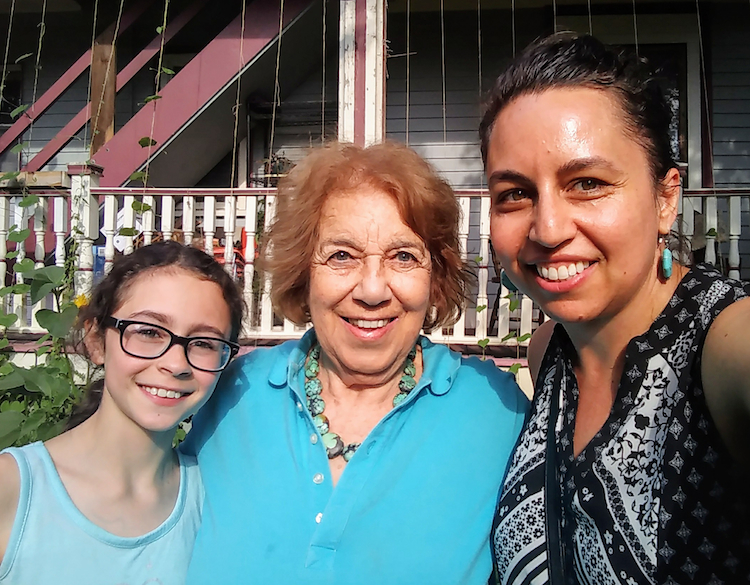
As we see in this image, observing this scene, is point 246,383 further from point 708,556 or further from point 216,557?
point 708,556

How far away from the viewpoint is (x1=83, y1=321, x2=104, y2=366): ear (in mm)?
1514

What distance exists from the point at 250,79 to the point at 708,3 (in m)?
4.77

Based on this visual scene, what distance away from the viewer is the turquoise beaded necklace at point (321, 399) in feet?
4.98

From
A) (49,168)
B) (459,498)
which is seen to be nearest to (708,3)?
(459,498)

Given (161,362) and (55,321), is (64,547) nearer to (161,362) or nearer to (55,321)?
(161,362)

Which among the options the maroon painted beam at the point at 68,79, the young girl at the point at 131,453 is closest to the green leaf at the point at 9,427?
the young girl at the point at 131,453

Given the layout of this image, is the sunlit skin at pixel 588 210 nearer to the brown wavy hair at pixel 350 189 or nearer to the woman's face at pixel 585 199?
the woman's face at pixel 585 199

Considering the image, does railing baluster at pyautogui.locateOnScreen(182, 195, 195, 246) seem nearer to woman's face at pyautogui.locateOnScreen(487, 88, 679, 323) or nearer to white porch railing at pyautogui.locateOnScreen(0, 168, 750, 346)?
white porch railing at pyautogui.locateOnScreen(0, 168, 750, 346)

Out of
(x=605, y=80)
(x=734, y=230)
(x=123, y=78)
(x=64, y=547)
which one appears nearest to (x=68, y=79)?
(x=123, y=78)

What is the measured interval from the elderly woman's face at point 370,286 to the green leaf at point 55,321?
1.80 metres

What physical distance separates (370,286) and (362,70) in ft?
11.6

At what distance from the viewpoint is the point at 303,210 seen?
174 centimetres

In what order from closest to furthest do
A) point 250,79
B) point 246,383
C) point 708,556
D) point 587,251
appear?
point 708,556, point 587,251, point 246,383, point 250,79

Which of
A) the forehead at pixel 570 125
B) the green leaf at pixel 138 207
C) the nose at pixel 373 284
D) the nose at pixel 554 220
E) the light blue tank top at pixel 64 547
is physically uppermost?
the green leaf at pixel 138 207
